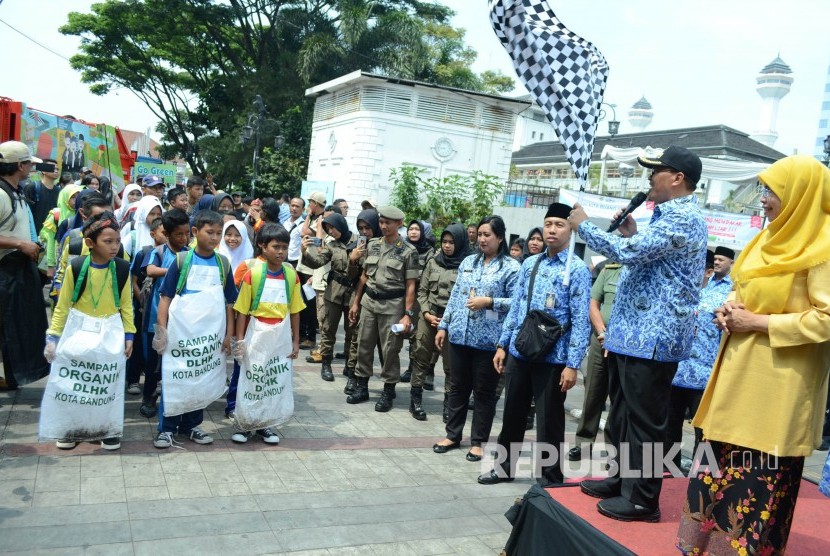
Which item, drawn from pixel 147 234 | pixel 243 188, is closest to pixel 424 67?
pixel 243 188

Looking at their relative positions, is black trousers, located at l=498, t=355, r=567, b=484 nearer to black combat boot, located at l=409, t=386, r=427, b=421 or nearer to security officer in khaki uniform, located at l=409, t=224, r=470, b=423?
security officer in khaki uniform, located at l=409, t=224, r=470, b=423

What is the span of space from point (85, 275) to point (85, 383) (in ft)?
2.48

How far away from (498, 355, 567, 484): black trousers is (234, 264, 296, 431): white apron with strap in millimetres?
1812

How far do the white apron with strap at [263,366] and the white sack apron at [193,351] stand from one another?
228mm

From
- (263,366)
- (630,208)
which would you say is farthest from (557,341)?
(263,366)

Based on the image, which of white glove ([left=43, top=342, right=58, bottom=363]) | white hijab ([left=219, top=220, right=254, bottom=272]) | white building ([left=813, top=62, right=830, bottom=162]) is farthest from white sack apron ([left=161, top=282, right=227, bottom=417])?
white building ([left=813, top=62, right=830, bottom=162])

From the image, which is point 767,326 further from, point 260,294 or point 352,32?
point 352,32

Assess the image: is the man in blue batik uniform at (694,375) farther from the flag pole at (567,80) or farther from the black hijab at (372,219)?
the black hijab at (372,219)

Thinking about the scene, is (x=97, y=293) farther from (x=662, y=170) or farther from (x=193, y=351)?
(x=662, y=170)

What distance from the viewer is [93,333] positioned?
4754 mm

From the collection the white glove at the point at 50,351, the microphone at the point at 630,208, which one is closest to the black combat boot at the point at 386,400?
the white glove at the point at 50,351

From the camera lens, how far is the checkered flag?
420 centimetres

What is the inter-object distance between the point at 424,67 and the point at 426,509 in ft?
88.0

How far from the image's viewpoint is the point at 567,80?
4203 millimetres
